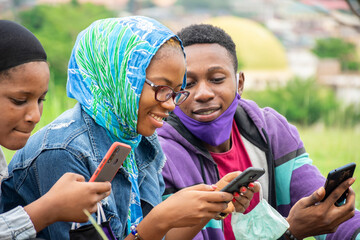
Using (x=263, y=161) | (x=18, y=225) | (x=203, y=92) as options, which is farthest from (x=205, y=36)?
(x=18, y=225)

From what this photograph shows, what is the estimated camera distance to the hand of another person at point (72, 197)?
6.82 ft

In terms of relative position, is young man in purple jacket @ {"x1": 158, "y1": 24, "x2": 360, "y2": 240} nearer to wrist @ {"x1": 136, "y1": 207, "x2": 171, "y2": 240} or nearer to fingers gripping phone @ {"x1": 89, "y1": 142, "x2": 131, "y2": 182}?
wrist @ {"x1": 136, "y1": 207, "x2": 171, "y2": 240}

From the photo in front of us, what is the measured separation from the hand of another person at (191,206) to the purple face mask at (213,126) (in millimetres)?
822

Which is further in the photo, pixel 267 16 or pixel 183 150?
pixel 267 16

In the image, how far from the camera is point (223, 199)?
2.40 metres

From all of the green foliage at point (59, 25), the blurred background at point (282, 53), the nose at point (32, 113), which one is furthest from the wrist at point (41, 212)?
the green foliage at point (59, 25)

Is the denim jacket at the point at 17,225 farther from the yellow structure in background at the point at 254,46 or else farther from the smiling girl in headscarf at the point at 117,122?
the yellow structure in background at the point at 254,46

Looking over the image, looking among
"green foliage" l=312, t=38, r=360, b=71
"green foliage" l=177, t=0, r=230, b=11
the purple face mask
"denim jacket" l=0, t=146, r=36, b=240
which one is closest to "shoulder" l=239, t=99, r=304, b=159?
the purple face mask

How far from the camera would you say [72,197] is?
2076mm

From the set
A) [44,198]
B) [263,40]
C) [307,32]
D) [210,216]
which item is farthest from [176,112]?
[307,32]

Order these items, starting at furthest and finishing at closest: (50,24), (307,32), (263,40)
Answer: (307,32) < (263,40) < (50,24)

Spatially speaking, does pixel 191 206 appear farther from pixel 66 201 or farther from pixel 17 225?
pixel 17 225

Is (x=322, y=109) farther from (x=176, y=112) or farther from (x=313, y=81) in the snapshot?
(x=176, y=112)

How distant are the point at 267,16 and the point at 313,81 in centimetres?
5171
